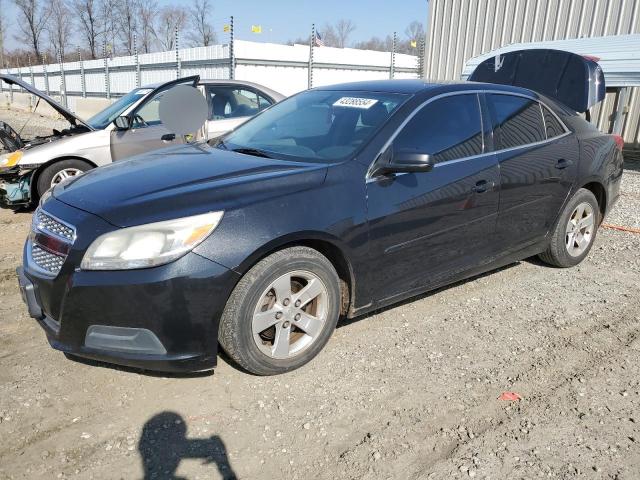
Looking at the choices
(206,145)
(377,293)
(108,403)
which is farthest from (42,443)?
(206,145)

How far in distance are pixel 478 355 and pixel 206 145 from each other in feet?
7.90

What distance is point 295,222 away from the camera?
2830 millimetres

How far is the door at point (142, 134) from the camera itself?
6.68 metres

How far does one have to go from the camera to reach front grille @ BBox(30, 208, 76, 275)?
2.66 meters

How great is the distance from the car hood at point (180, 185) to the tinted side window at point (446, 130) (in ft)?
2.28

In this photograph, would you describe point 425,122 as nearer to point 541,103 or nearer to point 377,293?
point 377,293

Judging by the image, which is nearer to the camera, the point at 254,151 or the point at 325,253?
the point at 325,253

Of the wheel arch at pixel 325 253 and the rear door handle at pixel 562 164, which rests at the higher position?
the rear door handle at pixel 562 164

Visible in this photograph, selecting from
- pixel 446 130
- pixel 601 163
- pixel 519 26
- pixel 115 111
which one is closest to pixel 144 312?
pixel 446 130

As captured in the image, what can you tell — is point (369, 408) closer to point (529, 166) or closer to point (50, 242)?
point (50, 242)

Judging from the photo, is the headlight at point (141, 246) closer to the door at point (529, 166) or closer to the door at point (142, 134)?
the door at point (529, 166)

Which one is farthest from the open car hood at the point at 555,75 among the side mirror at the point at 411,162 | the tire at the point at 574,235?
the side mirror at the point at 411,162

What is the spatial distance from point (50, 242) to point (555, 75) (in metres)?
5.36

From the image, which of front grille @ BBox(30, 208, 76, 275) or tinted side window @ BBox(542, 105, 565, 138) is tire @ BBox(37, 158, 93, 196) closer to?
front grille @ BBox(30, 208, 76, 275)
